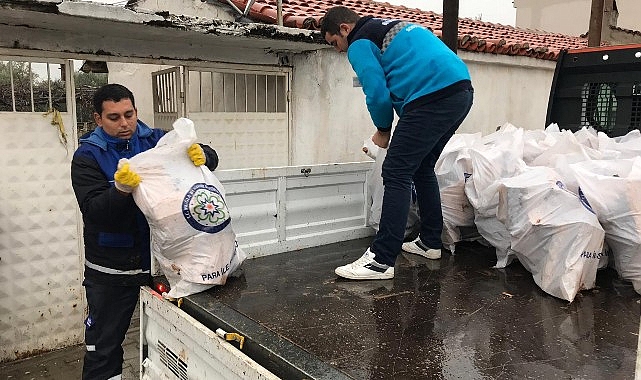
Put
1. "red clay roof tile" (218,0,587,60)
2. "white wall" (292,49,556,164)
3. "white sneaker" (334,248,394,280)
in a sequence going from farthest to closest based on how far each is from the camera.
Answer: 1. "white wall" (292,49,556,164)
2. "red clay roof tile" (218,0,587,60)
3. "white sneaker" (334,248,394,280)

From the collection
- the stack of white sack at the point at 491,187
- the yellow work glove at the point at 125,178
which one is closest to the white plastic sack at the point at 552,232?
the stack of white sack at the point at 491,187

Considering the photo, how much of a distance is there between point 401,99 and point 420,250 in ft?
3.01

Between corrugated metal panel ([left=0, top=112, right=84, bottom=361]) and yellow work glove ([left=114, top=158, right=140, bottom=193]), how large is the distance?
244 centimetres

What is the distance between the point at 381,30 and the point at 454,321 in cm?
153

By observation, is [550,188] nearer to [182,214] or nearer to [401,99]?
[401,99]

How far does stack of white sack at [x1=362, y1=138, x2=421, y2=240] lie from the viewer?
337 cm

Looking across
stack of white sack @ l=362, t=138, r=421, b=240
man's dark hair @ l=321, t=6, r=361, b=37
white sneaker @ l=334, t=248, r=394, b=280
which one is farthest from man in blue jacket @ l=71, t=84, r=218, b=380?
stack of white sack @ l=362, t=138, r=421, b=240

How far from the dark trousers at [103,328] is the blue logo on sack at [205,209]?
0.54m

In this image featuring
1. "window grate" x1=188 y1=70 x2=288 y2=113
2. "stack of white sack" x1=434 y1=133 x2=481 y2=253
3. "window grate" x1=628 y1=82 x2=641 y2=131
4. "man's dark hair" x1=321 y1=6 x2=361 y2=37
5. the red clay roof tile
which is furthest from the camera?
the red clay roof tile

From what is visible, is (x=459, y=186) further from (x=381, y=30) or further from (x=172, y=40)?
(x=172, y=40)

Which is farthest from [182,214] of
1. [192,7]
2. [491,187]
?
[192,7]

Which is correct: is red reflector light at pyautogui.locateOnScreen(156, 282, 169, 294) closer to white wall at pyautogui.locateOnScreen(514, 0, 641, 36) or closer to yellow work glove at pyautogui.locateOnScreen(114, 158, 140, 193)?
yellow work glove at pyautogui.locateOnScreen(114, 158, 140, 193)

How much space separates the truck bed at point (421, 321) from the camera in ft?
5.93

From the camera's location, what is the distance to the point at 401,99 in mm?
2840
